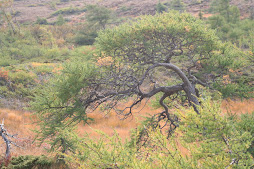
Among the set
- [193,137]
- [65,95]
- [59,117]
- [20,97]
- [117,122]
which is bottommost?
[117,122]

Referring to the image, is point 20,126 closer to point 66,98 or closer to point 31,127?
point 31,127

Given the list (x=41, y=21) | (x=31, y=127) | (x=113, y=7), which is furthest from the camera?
(x=113, y=7)

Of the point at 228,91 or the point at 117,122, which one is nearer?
the point at 228,91

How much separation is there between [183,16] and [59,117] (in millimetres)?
5054

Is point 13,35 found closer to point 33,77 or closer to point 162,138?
point 33,77

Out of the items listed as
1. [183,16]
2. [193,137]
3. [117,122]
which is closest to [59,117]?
[193,137]

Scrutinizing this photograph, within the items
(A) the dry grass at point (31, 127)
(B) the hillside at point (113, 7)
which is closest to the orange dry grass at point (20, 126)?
(A) the dry grass at point (31, 127)

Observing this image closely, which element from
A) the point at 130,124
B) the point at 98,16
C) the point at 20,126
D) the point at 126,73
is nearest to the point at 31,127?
the point at 20,126

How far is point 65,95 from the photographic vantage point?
12.8 ft

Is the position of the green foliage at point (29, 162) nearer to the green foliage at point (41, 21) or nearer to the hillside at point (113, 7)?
the hillside at point (113, 7)

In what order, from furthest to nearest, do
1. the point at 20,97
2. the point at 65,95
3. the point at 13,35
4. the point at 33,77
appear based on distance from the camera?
1. the point at 13,35
2. the point at 33,77
3. the point at 20,97
4. the point at 65,95

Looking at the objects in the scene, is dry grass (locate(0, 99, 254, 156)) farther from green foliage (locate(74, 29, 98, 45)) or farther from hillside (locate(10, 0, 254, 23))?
hillside (locate(10, 0, 254, 23))

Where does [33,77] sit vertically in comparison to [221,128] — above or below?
below

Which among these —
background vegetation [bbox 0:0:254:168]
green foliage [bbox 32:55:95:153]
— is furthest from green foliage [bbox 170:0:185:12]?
green foliage [bbox 32:55:95:153]
